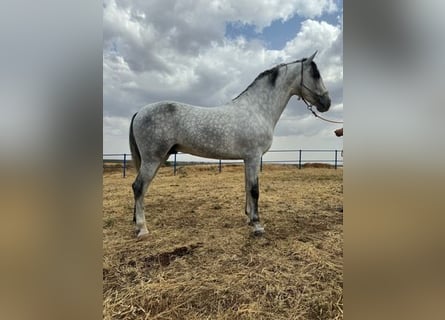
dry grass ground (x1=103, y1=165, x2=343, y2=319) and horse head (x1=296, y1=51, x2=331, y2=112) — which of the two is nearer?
dry grass ground (x1=103, y1=165, x2=343, y2=319)

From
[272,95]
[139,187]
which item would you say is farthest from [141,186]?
[272,95]

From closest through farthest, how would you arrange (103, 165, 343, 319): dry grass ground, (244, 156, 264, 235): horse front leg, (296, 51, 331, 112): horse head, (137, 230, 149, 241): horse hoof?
(103, 165, 343, 319): dry grass ground < (137, 230, 149, 241): horse hoof < (244, 156, 264, 235): horse front leg < (296, 51, 331, 112): horse head

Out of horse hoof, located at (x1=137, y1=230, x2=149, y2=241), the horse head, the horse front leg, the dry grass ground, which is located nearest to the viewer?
the dry grass ground

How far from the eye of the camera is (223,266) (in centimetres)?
199

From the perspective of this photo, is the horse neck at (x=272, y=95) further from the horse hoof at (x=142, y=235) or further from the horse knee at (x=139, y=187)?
the horse hoof at (x=142, y=235)

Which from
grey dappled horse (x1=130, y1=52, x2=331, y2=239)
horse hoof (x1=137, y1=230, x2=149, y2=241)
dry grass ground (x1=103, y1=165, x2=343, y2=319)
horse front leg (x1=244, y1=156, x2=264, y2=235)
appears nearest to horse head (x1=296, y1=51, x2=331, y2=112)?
grey dappled horse (x1=130, y1=52, x2=331, y2=239)

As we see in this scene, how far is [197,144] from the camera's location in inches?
104

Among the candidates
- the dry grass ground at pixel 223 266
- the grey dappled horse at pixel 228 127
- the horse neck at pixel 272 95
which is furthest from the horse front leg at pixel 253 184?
the horse neck at pixel 272 95

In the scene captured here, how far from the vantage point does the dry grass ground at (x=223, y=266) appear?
144 cm

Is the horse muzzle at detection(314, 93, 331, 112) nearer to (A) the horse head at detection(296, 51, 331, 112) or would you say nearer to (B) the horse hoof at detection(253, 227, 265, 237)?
(A) the horse head at detection(296, 51, 331, 112)

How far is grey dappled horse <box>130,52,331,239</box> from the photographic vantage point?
8.55 feet
